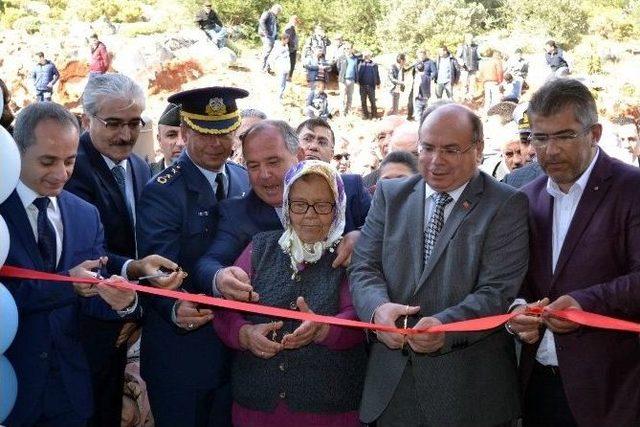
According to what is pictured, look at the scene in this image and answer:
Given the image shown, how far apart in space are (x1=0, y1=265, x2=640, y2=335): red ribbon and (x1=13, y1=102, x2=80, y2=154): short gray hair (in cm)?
57

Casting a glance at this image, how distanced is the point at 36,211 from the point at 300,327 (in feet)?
4.37

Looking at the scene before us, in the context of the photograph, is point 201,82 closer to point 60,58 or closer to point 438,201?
point 60,58

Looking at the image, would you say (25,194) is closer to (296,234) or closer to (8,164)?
(8,164)

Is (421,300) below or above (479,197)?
below

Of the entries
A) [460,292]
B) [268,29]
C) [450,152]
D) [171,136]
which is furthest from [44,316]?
[268,29]

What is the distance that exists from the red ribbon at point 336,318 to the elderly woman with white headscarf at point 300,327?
6 centimetres

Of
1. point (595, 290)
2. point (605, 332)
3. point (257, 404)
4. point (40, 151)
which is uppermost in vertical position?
point (40, 151)

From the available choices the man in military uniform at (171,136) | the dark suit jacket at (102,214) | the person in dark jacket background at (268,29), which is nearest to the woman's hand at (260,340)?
the dark suit jacket at (102,214)

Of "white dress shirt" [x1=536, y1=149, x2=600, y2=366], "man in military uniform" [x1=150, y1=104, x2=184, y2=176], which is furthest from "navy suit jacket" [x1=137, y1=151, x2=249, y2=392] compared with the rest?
"man in military uniform" [x1=150, y1=104, x2=184, y2=176]

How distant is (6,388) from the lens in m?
3.29

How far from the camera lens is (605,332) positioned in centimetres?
317

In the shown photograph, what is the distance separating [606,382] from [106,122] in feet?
9.03

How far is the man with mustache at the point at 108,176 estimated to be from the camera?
13.1 feet

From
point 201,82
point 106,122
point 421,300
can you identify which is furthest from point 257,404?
point 201,82
